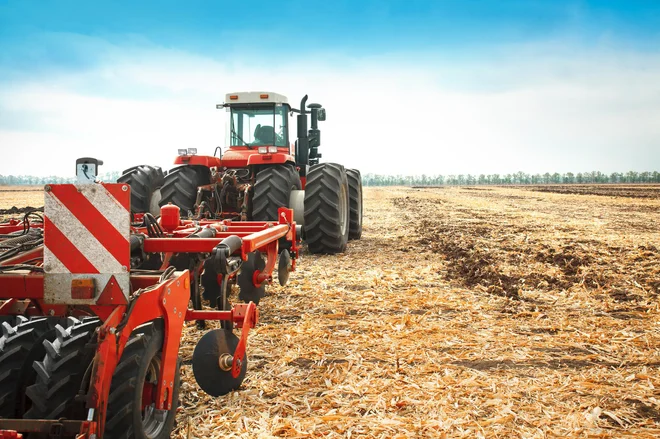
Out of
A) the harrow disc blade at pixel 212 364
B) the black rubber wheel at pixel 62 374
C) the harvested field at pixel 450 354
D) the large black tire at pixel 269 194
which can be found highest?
the large black tire at pixel 269 194

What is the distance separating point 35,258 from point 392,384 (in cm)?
231

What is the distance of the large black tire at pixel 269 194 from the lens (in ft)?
25.5

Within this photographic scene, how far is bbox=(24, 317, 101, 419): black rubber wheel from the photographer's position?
2223 mm

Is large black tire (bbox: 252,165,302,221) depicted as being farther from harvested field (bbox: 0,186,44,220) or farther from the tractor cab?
harvested field (bbox: 0,186,44,220)

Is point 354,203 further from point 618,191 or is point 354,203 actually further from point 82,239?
point 618,191

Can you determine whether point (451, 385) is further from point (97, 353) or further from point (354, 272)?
point (354, 272)

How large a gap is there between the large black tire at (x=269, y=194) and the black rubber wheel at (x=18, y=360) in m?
5.23

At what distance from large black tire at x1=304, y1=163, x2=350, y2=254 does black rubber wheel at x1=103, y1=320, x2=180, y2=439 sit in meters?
5.44

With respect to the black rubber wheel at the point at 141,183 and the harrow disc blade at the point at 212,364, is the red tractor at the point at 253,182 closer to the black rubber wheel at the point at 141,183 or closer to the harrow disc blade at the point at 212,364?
the black rubber wheel at the point at 141,183

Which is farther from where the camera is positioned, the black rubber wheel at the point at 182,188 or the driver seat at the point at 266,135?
the driver seat at the point at 266,135

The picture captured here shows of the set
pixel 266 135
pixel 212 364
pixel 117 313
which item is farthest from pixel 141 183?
pixel 117 313

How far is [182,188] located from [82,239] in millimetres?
5581

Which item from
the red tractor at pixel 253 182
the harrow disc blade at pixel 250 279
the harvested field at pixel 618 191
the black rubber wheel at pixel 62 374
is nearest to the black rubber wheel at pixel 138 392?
the black rubber wheel at pixel 62 374

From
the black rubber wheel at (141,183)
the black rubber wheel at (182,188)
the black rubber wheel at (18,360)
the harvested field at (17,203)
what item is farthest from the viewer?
→ the harvested field at (17,203)
